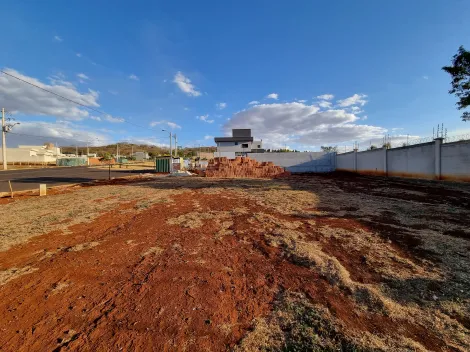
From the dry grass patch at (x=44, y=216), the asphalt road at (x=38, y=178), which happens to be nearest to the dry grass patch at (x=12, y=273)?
the dry grass patch at (x=44, y=216)

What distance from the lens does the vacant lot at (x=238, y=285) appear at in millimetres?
2053

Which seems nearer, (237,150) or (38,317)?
(38,317)

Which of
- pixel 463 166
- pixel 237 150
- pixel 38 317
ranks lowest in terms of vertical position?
pixel 38 317

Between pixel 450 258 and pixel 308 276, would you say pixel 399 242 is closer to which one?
pixel 450 258

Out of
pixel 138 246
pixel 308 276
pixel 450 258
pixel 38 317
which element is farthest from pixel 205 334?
pixel 450 258

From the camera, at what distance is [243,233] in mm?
4988

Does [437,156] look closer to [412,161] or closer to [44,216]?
[412,161]

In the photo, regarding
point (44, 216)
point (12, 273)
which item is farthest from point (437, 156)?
→ point (44, 216)

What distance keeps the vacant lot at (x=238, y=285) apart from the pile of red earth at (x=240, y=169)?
1644cm

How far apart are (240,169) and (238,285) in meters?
19.8

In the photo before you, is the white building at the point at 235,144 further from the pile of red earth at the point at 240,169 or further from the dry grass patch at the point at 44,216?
the dry grass patch at the point at 44,216

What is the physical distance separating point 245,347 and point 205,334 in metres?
0.41

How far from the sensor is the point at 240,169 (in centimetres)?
2258

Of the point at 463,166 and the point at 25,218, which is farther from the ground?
the point at 463,166
